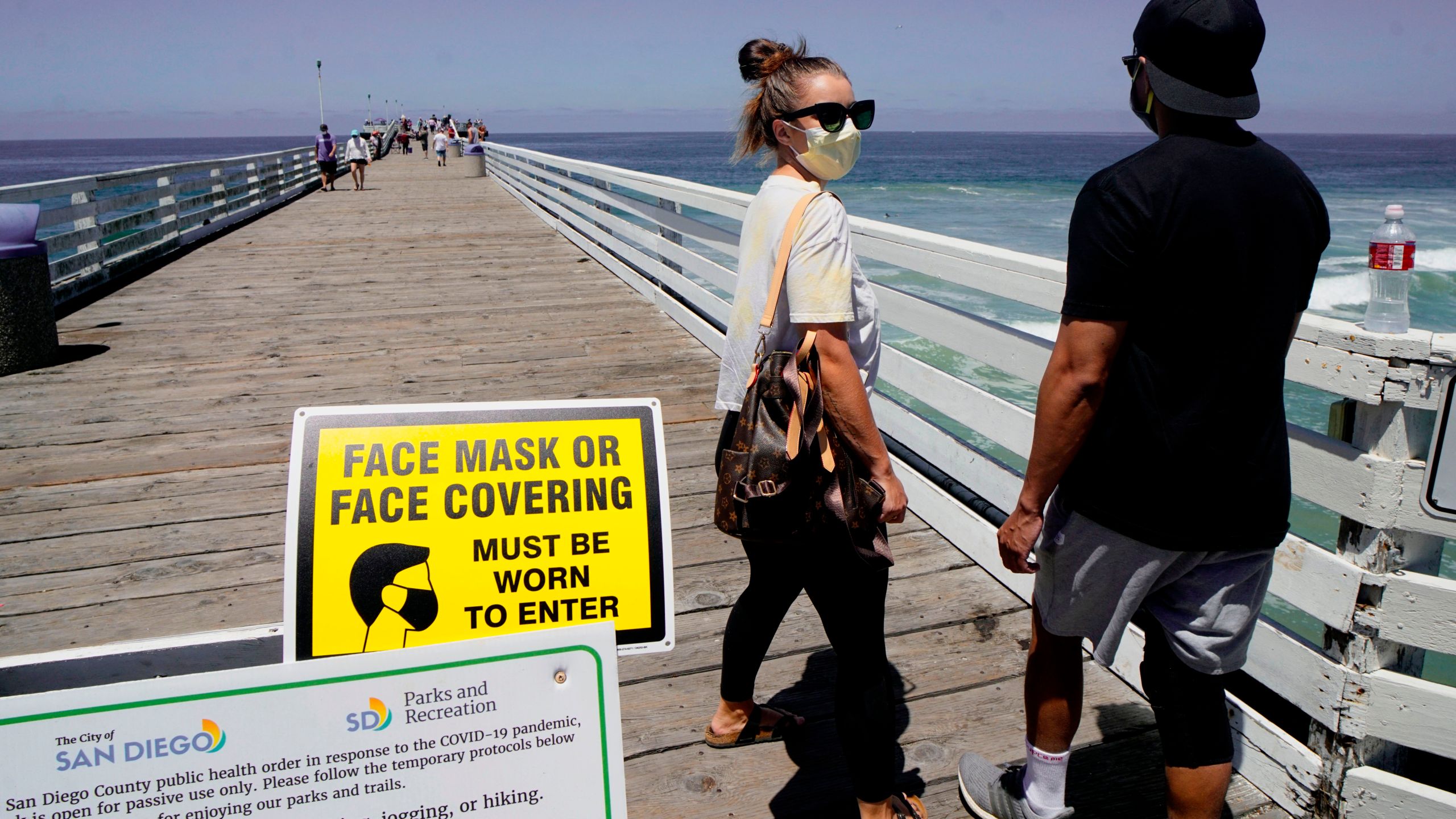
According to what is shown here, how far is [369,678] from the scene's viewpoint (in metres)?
1.40

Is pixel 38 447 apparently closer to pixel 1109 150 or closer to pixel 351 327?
pixel 351 327

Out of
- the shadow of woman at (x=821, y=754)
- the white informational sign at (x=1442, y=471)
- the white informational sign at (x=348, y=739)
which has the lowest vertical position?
the shadow of woman at (x=821, y=754)

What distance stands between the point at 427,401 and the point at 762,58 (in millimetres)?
4457

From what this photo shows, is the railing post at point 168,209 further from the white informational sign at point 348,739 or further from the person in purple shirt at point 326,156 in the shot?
the white informational sign at point 348,739

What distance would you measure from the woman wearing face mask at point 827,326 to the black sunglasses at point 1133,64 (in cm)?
51

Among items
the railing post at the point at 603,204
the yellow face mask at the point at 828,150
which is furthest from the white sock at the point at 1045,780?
the railing post at the point at 603,204

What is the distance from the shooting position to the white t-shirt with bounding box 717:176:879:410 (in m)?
2.04

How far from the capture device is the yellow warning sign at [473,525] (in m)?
1.60

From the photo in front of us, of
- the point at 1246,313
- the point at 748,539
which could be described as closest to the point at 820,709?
the point at 748,539

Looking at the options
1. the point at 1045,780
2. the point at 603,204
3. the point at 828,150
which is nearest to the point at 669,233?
the point at 603,204

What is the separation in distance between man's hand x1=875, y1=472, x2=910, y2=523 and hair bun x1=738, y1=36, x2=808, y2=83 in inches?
35.8

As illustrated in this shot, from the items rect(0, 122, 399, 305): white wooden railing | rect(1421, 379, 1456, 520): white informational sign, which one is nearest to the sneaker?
rect(1421, 379, 1456, 520): white informational sign

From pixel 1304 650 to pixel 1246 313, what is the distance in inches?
40.5

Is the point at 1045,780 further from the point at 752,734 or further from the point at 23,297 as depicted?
the point at 23,297
